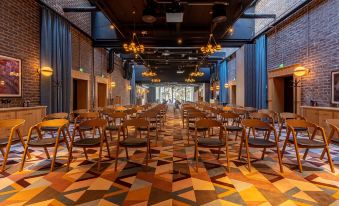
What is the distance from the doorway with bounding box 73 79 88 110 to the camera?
11.0 m

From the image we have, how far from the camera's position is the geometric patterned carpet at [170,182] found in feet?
8.55

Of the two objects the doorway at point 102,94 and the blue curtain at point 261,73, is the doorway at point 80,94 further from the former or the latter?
the blue curtain at point 261,73

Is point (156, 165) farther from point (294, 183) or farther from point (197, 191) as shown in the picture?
point (294, 183)

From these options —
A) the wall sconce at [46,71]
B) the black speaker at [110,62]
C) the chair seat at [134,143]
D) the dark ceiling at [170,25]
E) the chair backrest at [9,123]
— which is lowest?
the chair seat at [134,143]

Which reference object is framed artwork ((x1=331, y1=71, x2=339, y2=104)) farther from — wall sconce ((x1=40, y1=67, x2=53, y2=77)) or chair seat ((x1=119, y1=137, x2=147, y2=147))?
wall sconce ((x1=40, y1=67, x2=53, y2=77))

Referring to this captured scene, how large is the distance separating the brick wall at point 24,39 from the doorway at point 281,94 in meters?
8.74

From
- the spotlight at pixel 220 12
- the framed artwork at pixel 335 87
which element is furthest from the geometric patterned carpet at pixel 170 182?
the spotlight at pixel 220 12

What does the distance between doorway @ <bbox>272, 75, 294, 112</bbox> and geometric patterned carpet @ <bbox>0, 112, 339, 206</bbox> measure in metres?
5.62

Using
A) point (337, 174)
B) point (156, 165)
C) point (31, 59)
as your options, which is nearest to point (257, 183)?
point (337, 174)

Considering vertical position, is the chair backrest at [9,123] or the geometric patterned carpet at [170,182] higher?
the chair backrest at [9,123]

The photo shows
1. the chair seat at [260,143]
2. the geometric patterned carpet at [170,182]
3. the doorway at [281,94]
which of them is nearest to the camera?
the geometric patterned carpet at [170,182]

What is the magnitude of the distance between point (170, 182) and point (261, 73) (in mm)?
8668

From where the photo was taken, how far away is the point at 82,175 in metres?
3.37

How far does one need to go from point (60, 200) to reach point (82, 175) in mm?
791
